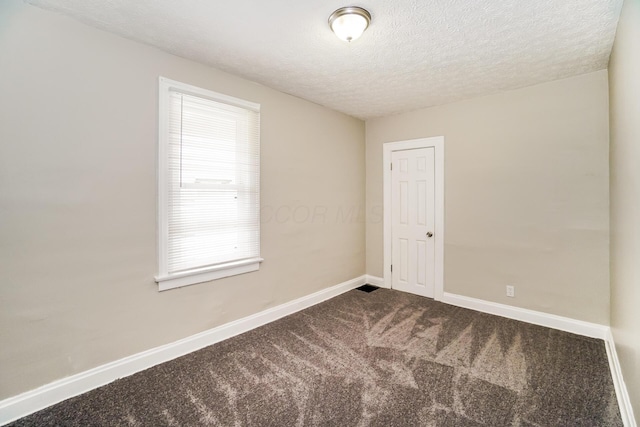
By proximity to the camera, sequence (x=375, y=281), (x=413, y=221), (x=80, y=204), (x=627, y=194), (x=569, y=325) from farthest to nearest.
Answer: (x=375, y=281) < (x=413, y=221) < (x=569, y=325) < (x=80, y=204) < (x=627, y=194)

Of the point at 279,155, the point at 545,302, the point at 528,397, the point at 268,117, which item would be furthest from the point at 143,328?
the point at 545,302

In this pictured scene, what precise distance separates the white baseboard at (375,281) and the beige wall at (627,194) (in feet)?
7.90

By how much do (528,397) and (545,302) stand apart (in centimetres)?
149

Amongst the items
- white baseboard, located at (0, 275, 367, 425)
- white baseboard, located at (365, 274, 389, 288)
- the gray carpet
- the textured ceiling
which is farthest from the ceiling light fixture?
white baseboard, located at (365, 274, 389, 288)

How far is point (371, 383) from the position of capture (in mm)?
2008

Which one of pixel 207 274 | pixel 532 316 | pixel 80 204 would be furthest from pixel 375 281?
pixel 80 204

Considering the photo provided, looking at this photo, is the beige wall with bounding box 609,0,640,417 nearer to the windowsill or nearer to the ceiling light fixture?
the ceiling light fixture

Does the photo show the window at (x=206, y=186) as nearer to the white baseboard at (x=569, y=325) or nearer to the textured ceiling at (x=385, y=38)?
the textured ceiling at (x=385, y=38)

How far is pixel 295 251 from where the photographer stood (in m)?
3.37

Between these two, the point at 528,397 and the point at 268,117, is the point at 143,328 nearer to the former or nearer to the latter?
the point at 268,117

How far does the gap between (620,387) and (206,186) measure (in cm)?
340

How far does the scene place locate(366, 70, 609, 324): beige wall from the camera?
8.79ft

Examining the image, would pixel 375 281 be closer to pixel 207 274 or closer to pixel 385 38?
pixel 207 274

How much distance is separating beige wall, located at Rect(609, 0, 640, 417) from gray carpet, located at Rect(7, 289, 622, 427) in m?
0.38
